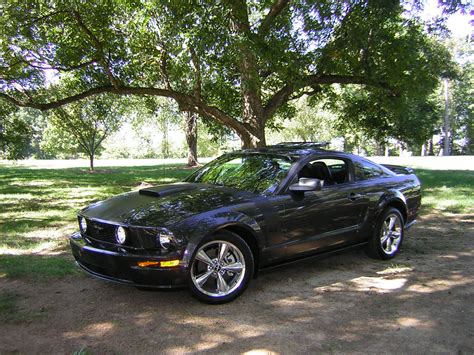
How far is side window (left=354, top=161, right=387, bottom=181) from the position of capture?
5.45 metres

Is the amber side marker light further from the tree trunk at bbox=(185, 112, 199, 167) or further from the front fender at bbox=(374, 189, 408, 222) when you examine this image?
the tree trunk at bbox=(185, 112, 199, 167)

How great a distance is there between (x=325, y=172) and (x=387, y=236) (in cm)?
130

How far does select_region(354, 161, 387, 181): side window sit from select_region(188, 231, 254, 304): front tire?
2121 mm

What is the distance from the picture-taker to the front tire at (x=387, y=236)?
5453 mm

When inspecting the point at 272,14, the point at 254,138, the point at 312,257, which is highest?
the point at 272,14

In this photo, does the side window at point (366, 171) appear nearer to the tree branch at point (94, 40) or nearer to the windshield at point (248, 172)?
the windshield at point (248, 172)

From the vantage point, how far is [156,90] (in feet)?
35.0

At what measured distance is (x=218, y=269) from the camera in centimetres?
400

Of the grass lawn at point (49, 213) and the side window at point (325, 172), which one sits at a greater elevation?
the side window at point (325, 172)

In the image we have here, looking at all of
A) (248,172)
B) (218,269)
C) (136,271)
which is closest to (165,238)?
(136,271)

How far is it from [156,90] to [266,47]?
3.41 m

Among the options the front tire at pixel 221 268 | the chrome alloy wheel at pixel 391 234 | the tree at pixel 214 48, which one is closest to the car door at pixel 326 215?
the chrome alloy wheel at pixel 391 234

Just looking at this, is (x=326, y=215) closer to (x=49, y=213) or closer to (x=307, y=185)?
(x=307, y=185)

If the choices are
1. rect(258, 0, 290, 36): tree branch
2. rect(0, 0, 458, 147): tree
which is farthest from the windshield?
rect(258, 0, 290, 36): tree branch
